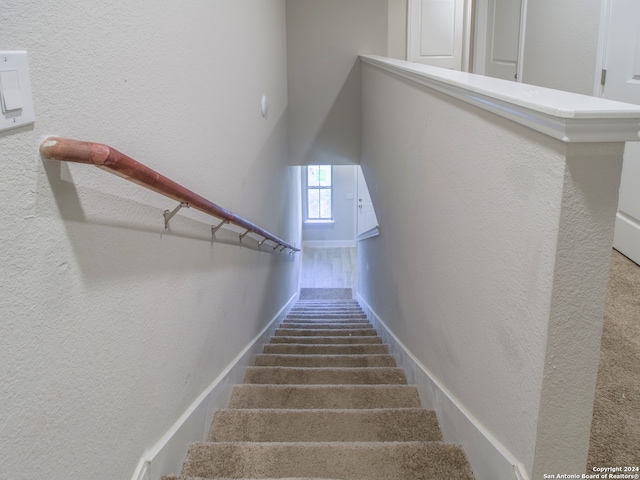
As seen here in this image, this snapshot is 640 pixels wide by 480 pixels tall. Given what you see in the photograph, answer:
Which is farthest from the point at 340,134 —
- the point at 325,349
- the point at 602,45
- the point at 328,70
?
the point at 602,45

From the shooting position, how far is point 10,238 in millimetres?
891

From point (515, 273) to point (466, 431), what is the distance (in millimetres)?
673

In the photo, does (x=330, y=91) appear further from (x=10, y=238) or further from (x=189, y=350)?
(x=10, y=238)

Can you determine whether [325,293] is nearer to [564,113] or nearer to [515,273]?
[515,273]

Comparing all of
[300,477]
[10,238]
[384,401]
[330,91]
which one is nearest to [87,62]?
[10,238]

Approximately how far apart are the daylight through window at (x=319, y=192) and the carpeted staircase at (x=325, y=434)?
772 cm

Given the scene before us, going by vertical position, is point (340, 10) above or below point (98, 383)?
above

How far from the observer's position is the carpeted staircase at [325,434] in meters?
1.75

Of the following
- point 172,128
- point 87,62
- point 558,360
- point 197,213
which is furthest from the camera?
point 197,213

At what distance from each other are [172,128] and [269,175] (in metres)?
2.42

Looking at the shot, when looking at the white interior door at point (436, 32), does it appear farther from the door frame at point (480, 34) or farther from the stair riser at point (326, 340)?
the stair riser at point (326, 340)

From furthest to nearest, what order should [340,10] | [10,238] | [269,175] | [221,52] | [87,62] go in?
1. [340,10]
2. [269,175]
3. [221,52]
4. [87,62]
5. [10,238]

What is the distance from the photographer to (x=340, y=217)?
35.3 ft

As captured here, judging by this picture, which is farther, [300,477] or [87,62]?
[300,477]
